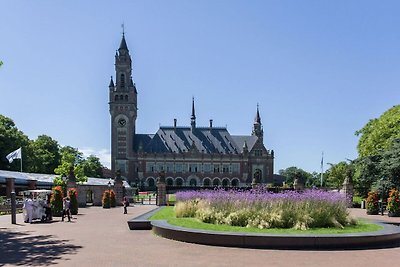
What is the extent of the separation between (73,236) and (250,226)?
692 cm

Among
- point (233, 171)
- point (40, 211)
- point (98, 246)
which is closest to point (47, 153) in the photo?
point (233, 171)

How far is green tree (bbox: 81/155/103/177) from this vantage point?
88.2 meters

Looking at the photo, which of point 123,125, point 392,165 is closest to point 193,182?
point 123,125

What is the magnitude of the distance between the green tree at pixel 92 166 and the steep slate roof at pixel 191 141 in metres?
10.2

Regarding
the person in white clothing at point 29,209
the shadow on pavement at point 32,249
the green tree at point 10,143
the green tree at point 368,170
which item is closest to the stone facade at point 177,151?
the green tree at point 10,143

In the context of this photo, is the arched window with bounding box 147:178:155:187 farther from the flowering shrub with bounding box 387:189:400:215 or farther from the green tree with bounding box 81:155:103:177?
the flowering shrub with bounding box 387:189:400:215

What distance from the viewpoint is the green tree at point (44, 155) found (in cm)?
7074

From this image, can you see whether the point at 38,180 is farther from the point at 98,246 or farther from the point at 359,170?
the point at 98,246

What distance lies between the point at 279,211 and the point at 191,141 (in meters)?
86.0

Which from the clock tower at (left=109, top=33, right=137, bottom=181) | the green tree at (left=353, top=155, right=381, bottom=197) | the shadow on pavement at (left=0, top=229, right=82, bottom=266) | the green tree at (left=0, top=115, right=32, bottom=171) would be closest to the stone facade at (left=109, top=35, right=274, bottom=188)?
the clock tower at (left=109, top=33, right=137, bottom=181)

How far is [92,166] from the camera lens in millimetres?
92688

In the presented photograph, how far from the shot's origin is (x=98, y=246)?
13672 millimetres

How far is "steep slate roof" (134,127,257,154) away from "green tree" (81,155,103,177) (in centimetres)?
1022

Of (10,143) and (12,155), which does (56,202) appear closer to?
(12,155)
